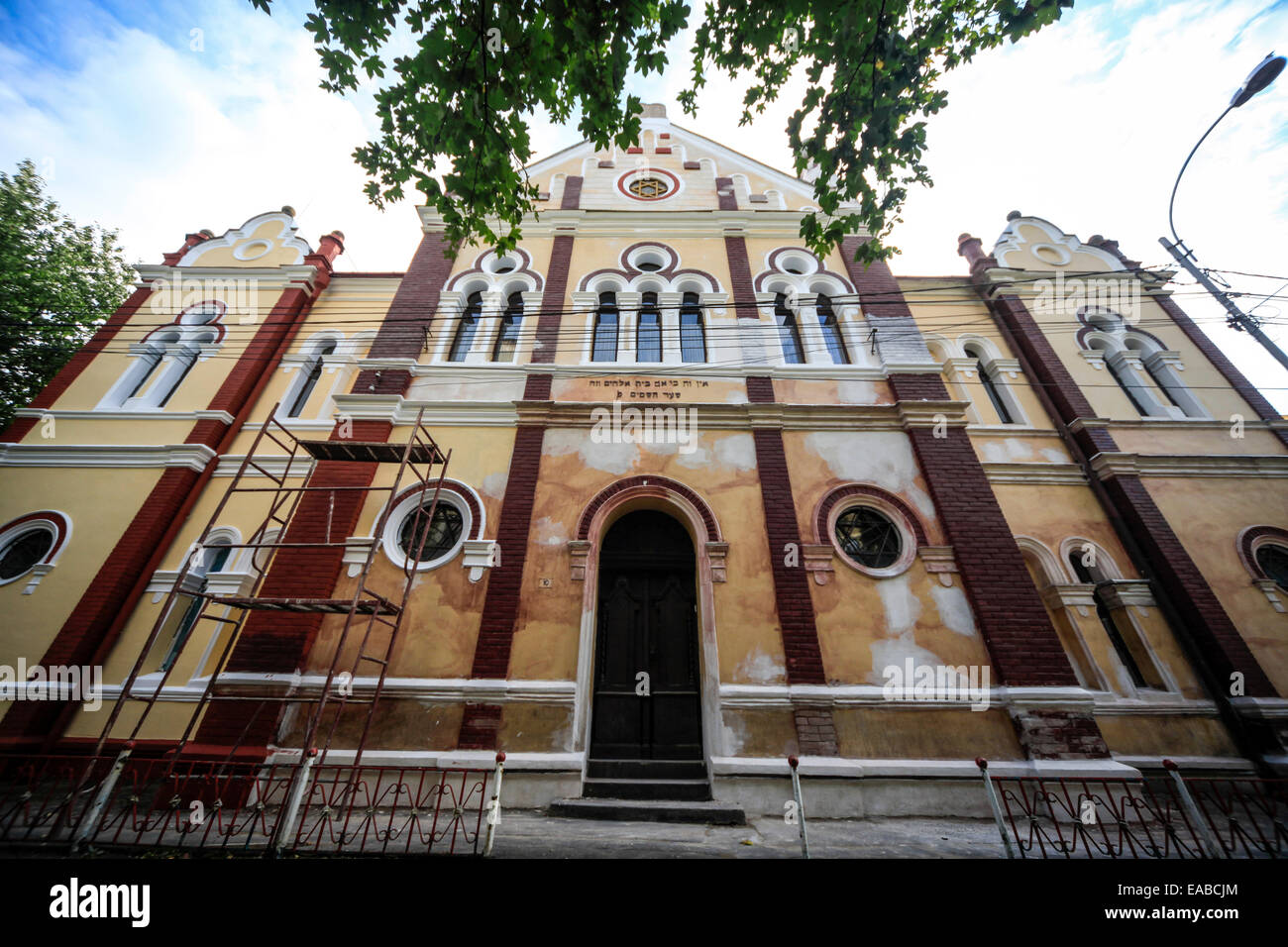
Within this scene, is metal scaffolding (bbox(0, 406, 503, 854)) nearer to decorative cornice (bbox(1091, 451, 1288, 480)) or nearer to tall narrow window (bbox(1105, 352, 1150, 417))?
decorative cornice (bbox(1091, 451, 1288, 480))

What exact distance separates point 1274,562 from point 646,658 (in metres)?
11.4

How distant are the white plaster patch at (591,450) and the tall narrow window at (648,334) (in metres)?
2.23

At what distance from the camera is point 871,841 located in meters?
4.69

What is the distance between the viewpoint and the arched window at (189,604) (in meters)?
7.50

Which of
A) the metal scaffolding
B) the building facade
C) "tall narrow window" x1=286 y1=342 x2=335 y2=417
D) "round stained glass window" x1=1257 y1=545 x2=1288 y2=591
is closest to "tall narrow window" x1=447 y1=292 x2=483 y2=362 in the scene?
the building facade

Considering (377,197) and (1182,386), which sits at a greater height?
(1182,386)

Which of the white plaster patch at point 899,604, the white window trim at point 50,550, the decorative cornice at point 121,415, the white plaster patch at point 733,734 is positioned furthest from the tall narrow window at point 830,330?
the white window trim at point 50,550

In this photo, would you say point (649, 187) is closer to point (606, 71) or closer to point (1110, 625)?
point (606, 71)

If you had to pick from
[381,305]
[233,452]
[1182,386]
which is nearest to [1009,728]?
[1182,386]

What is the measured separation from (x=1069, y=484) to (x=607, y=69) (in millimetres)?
10661

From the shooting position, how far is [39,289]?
1207 cm

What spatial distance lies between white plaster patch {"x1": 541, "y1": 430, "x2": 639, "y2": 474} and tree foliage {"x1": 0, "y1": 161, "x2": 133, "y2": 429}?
12.2 metres

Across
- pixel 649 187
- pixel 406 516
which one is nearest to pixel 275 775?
pixel 406 516
